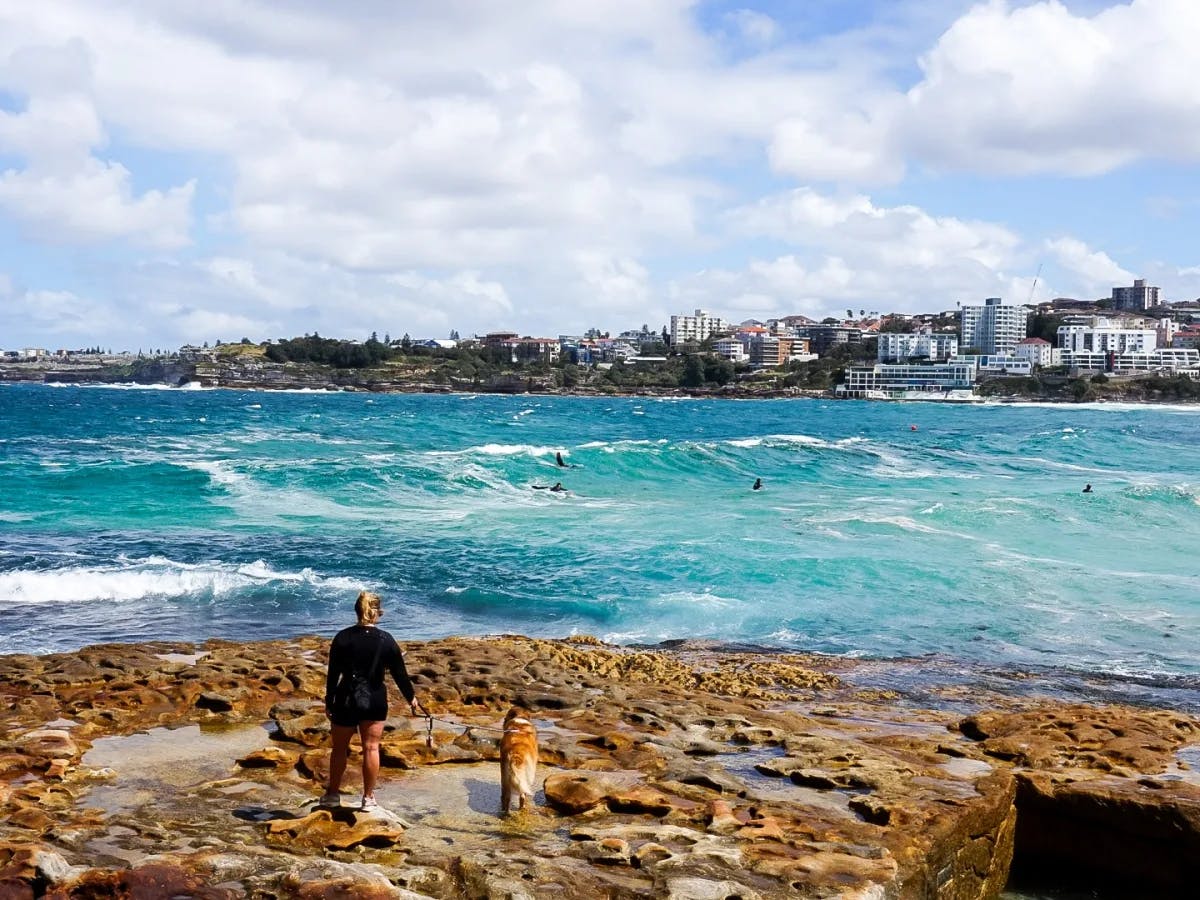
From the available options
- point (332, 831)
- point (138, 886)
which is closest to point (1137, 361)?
point (332, 831)

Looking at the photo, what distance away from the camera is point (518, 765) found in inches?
311

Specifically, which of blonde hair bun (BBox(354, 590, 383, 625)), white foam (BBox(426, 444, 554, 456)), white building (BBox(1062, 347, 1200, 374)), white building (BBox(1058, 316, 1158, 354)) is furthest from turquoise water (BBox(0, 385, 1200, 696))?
white building (BBox(1058, 316, 1158, 354))

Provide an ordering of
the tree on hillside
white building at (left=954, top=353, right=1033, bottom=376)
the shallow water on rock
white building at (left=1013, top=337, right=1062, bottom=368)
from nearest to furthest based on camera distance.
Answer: the shallow water on rock, white building at (left=954, top=353, right=1033, bottom=376), the tree on hillside, white building at (left=1013, top=337, right=1062, bottom=368)

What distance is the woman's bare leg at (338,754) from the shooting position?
7602mm

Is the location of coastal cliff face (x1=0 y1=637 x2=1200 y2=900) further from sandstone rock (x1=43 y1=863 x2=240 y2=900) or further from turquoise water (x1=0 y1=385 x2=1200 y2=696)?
turquoise water (x1=0 y1=385 x2=1200 y2=696)

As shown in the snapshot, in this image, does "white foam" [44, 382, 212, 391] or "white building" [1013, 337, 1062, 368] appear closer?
"white foam" [44, 382, 212, 391]

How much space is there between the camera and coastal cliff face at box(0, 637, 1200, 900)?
6.72m

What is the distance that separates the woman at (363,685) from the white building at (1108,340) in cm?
19637

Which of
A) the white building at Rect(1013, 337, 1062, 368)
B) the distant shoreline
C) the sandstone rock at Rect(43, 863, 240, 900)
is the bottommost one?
the distant shoreline

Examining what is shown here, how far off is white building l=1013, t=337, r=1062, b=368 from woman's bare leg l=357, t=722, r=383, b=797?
188411 mm

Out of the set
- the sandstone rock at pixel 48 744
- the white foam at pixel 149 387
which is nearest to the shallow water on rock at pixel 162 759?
the sandstone rock at pixel 48 744

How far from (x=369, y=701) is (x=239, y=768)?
6.70 ft

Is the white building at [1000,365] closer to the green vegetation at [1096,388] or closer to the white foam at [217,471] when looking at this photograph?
the green vegetation at [1096,388]

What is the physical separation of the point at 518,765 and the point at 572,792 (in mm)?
493
